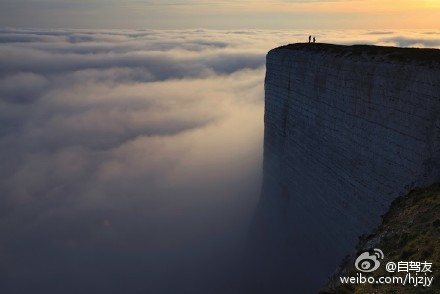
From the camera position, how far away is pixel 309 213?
88.1 ft

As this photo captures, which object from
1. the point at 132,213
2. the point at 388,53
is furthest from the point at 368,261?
the point at 132,213

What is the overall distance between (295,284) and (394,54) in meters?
18.6

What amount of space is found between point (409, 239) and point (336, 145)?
11746 mm

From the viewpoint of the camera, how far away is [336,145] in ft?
74.7

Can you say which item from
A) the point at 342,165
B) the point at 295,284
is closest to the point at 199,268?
the point at 295,284

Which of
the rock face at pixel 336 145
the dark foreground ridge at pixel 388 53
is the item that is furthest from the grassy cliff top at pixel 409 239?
the dark foreground ridge at pixel 388 53

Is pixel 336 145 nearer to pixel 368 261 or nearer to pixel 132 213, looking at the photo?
pixel 368 261

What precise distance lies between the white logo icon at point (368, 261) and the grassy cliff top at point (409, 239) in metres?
0.16

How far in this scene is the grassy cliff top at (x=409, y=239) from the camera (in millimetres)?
10242

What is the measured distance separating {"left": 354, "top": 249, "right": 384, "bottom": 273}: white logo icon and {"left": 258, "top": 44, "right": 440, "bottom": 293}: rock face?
543 centimetres

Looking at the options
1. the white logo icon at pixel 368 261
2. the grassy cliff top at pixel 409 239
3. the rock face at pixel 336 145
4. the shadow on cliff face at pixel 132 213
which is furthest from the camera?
the shadow on cliff face at pixel 132 213

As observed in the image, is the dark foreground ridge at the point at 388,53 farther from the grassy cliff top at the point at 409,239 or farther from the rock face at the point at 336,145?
the grassy cliff top at the point at 409,239

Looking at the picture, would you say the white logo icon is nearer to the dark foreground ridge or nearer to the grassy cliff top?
the grassy cliff top

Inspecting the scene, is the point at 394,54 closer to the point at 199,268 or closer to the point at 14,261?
the point at 199,268
